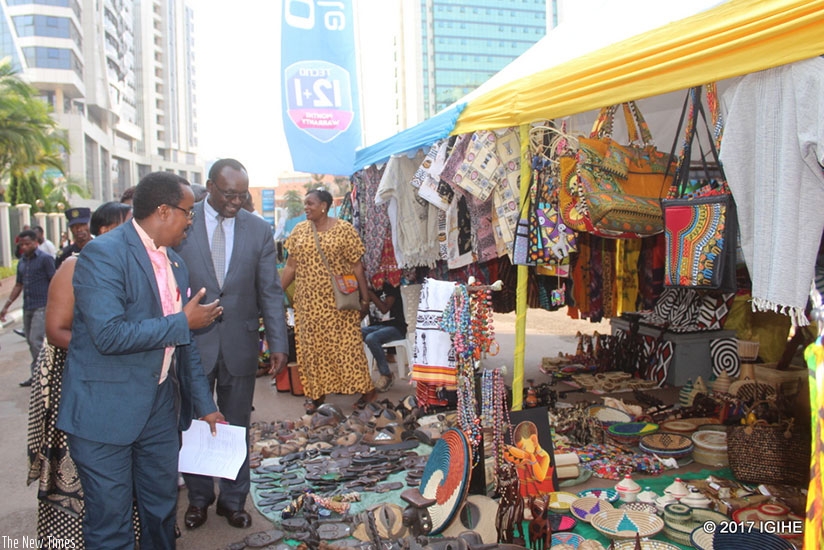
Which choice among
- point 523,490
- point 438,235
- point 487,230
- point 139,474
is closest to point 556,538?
point 523,490

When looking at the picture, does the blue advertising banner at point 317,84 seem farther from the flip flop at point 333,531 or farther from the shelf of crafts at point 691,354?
the flip flop at point 333,531


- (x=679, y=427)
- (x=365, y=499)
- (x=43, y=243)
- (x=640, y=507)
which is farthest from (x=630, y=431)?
(x=43, y=243)

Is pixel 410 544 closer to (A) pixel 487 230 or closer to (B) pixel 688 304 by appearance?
(A) pixel 487 230

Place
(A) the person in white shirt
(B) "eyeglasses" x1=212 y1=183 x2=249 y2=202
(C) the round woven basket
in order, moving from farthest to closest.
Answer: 1. (A) the person in white shirt
2. (C) the round woven basket
3. (B) "eyeglasses" x1=212 y1=183 x2=249 y2=202

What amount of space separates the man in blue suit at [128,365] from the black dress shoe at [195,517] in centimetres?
94

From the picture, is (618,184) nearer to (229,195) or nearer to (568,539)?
(568,539)

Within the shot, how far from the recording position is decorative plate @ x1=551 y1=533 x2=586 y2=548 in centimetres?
312

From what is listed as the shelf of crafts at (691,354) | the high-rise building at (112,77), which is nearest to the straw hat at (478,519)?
the shelf of crafts at (691,354)

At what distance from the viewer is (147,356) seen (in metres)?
2.49

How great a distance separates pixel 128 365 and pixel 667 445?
3.61 metres

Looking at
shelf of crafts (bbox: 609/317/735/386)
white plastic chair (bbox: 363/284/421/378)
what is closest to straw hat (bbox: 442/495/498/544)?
white plastic chair (bbox: 363/284/421/378)

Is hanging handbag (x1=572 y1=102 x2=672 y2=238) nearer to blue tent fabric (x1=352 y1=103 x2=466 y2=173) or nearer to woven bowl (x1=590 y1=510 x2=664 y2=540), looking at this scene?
blue tent fabric (x1=352 y1=103 x2=466 y2=173)

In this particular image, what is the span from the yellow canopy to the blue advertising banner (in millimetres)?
4125

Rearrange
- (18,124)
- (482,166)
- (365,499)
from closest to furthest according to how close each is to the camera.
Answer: (365,499) → (482,166) → (18,124)
